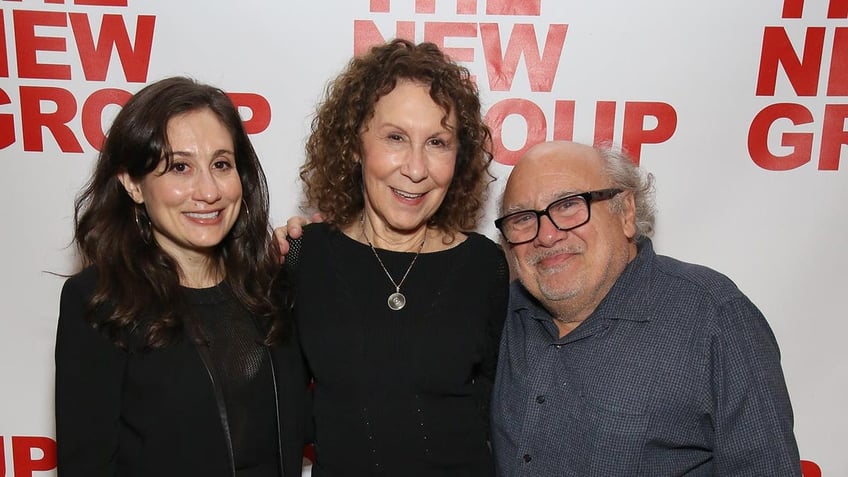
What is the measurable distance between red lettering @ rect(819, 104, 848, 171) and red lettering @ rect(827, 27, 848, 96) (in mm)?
52

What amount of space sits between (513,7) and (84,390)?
64.1 inches

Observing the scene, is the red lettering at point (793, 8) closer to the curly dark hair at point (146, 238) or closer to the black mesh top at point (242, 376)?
the curly dark hair at point (146, 238)

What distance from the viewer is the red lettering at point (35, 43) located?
6.56ft

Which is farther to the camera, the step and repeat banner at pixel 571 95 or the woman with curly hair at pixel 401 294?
the step and repeat banner at pixel 571 95

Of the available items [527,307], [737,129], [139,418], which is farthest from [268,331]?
[737,129]

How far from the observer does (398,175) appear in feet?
4.89

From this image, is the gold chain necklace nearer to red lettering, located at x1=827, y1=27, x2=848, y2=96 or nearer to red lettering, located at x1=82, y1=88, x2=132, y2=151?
red lettering, located at x1=82, y1=88, x2=132, y2=151

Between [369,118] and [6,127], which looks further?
[6,127]

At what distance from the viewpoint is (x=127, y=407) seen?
1268 millimetres

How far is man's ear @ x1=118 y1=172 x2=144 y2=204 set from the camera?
1317mm

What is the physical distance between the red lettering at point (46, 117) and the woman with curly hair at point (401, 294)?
40.8 inches

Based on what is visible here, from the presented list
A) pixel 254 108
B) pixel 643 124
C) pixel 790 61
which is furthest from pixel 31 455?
pixel 790 61

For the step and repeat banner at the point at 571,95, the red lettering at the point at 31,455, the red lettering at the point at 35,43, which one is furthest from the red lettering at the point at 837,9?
the red lettering at the point at 31,455

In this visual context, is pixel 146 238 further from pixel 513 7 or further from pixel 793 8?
pixel 793 8
